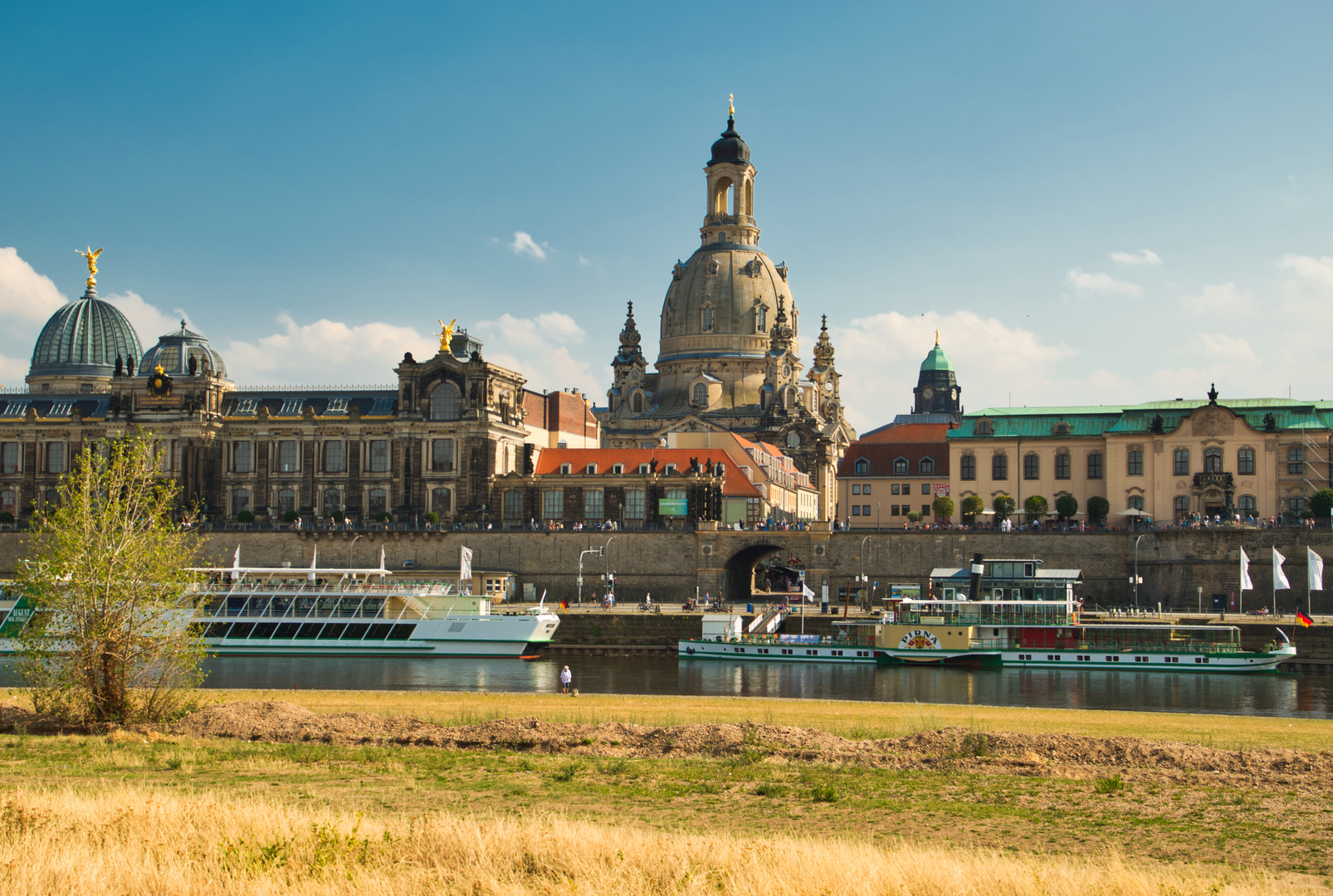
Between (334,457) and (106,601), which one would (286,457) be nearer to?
(334,457)

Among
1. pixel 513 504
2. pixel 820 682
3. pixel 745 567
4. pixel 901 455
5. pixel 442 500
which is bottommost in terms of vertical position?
pixel 820 682

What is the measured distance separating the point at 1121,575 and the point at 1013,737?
2476 inches

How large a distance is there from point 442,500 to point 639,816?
84.1 metres

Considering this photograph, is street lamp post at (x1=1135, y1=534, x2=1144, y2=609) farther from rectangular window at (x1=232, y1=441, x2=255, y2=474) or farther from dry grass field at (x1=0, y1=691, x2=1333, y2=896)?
rectangular window at (x1=232, y1=441, x2=255, y2=474)

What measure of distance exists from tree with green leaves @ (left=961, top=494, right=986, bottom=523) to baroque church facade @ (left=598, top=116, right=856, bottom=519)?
4206 centimetres

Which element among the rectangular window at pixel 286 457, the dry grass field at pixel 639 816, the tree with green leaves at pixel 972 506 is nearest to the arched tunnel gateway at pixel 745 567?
the tree with green leaves at pixel 972 506

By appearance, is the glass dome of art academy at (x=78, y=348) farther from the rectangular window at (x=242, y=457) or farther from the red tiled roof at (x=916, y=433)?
the red tiled roof at (x=916, y=433)

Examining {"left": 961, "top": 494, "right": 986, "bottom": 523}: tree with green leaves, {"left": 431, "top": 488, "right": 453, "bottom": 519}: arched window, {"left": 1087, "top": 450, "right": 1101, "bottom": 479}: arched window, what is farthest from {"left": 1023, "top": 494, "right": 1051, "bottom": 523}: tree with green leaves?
{"left": 431, "top": 488, "right": 453, "bottom": 519}: arched window

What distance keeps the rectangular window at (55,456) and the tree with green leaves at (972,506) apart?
7230 cm

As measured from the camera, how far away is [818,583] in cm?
9200

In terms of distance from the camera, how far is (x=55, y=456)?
110m

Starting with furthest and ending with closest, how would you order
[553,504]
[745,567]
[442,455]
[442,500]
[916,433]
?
[916,433]
[442,455]
[442,500]
[745,567]
[553,504]

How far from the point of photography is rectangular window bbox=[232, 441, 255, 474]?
347ft

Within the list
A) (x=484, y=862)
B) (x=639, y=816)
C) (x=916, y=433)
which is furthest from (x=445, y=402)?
(x=484, y=862)
